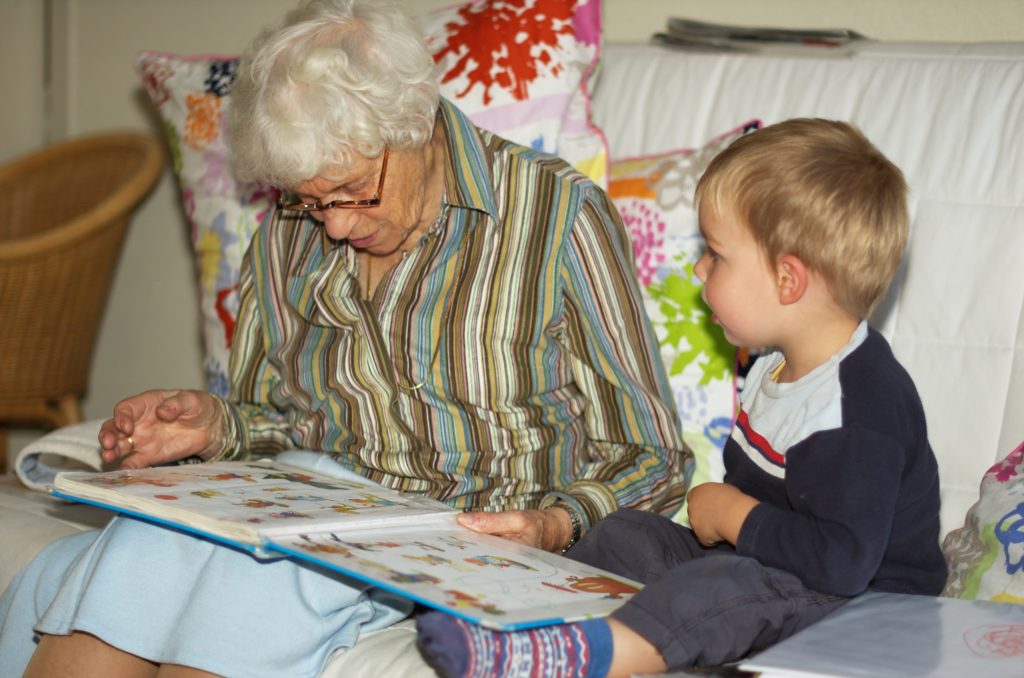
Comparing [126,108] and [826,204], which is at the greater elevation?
[826,204]

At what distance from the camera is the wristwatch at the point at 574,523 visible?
4.74 ft

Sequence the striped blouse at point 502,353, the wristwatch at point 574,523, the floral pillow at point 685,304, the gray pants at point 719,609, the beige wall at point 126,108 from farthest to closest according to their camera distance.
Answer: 1. the beige wall at point 126,108
2. the floral pillow at point 685,304
3. the striped blouse at point 502,353
4. the wristwatch at point 574,523
5. the gray pants at point 719,609

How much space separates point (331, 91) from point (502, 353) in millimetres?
402

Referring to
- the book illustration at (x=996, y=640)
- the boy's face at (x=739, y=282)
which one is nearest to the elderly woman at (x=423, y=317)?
the boy's face at (x=739, y=282)

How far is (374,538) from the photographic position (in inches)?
48.0

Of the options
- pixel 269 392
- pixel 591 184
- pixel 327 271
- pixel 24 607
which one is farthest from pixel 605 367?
pixel 24 607

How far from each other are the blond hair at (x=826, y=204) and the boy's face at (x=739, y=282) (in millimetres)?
16

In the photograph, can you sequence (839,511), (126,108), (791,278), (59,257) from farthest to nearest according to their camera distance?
(126,108) → (59,257) → (791,278) → (839,511)

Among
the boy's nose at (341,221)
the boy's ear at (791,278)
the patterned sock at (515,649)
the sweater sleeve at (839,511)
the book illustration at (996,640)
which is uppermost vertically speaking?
the boy's ear at (791,278)

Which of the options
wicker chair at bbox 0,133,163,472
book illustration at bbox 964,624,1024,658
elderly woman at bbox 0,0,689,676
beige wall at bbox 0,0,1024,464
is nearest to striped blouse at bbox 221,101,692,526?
elderly woman at bbox 0,0,689,676

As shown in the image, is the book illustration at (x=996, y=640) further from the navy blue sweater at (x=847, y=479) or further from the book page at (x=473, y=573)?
the book page at (x=473, y=573)

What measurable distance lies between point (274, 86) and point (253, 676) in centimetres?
71

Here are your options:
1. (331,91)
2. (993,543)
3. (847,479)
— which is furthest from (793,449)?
(331,91)

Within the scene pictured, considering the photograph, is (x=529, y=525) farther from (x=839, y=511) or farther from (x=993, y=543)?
(x=993, y=543)
